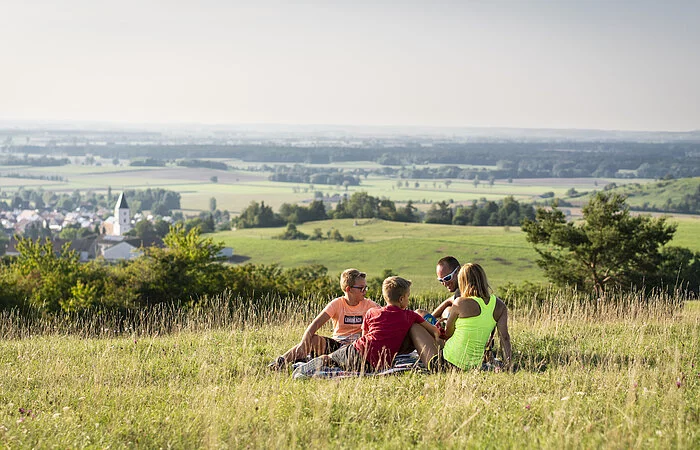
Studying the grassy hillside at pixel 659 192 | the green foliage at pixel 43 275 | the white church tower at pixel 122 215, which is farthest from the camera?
the white church tower at pixel 122 215

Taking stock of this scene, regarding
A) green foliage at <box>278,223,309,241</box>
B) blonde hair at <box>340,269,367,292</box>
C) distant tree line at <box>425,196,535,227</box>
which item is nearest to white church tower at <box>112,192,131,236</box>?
distant tree line at <box>425,196,535,227</box>

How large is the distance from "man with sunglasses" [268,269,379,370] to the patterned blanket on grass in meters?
0.25

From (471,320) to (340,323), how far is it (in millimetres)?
1515

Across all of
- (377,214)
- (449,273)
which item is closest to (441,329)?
(449,273)

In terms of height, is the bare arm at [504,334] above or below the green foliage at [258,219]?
above

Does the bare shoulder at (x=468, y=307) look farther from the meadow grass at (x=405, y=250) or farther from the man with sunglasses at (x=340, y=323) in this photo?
the meadow grass at (x=405, y=250)

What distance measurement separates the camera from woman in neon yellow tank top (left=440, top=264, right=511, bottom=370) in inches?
284

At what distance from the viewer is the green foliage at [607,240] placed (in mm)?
33875

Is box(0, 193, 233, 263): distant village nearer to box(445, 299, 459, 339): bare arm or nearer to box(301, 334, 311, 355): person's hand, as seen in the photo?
box(301, 334, 311, 355): person's hand

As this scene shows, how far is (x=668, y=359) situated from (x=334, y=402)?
3.58 m

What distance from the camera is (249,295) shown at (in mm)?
25359

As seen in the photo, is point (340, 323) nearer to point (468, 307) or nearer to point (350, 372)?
point (350, 372)

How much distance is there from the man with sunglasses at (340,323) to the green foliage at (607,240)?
27.0 meters

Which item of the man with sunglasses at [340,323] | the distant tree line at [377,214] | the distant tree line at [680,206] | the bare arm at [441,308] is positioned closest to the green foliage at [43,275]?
the man with sunglasses at [340,323]
